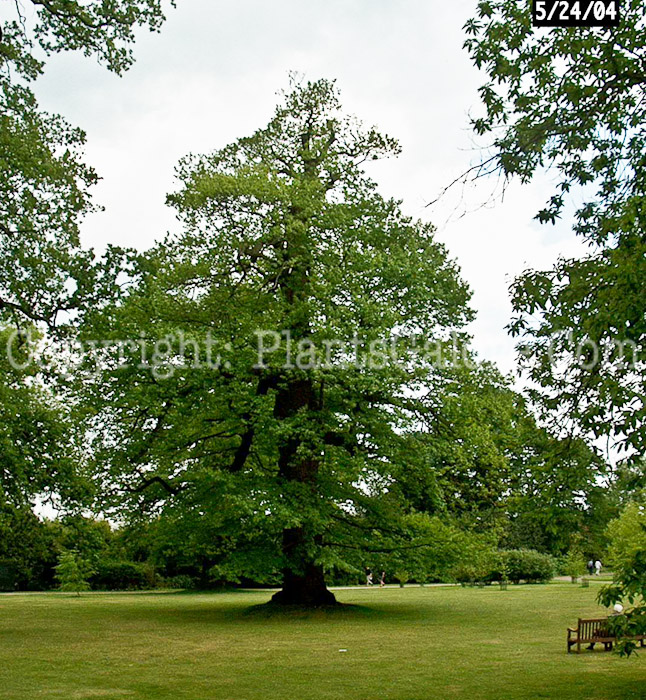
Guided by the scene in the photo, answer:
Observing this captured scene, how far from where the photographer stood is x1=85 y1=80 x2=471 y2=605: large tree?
73.6 feet

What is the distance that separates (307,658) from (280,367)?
9.26 m

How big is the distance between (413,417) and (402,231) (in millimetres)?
5916

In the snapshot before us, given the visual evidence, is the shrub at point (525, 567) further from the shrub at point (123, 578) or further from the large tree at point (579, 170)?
the large tree at point (579, 170)

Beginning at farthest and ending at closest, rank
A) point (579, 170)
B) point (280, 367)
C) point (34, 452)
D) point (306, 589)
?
point (306, 589) → point (280, 367) → point (34, 452) → point (579, 170)

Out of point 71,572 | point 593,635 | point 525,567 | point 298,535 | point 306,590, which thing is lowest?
point 71,572

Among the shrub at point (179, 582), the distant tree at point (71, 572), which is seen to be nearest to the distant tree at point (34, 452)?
the distant tree at point (71, 572)

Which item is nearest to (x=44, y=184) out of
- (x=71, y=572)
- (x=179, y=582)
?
(x=71, y=572)

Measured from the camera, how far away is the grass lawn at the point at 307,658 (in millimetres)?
11453

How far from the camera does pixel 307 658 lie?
14.8m

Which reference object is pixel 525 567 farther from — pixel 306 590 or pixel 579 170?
pixel 579 170

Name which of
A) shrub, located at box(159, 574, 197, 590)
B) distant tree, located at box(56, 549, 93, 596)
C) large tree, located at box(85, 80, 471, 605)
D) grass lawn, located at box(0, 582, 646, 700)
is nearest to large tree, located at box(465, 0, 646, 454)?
grass lawn, located at box(0, 582, 646, 700)

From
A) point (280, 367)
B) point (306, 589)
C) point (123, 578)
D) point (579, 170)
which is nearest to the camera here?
point (579, 170)

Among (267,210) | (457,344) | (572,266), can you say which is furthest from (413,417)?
(572,266)

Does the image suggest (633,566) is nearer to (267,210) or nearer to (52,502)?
(52,502)
